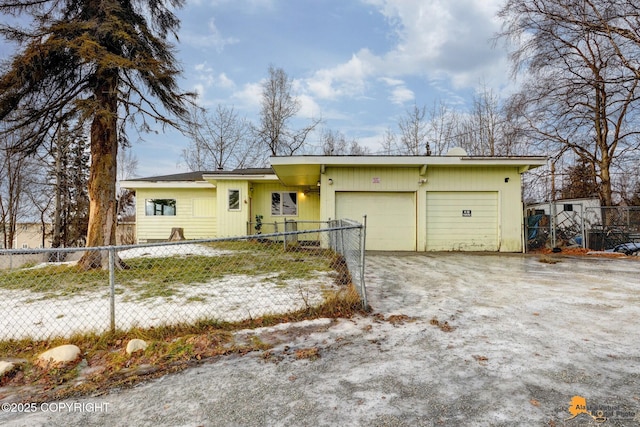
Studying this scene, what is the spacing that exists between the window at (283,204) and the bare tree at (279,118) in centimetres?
960

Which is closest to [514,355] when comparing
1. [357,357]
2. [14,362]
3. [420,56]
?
[357,357]

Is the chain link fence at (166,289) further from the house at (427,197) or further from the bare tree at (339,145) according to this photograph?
the bare tree at (339,145)

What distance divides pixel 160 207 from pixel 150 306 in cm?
1112

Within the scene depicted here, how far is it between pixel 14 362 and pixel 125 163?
26057 millimetres

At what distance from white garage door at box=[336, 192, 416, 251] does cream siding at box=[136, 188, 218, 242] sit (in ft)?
22.7

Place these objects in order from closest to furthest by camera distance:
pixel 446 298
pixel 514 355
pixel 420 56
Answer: pixel 514 355
pixel 446 298
pixel 420 56

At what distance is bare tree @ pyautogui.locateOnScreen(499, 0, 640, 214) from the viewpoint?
1163cm

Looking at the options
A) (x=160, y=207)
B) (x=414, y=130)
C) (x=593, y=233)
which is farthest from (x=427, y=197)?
(x=414, y=130)

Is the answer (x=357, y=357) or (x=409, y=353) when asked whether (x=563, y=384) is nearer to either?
(x=409, y=353)

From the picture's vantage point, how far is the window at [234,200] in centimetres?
1267

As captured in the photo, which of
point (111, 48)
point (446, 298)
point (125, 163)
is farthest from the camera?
point (125, 163)

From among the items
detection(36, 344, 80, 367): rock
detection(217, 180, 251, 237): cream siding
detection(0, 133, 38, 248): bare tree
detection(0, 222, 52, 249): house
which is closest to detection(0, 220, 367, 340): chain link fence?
detection(36, 344, 80, 367): rock

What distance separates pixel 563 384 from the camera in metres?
2.08

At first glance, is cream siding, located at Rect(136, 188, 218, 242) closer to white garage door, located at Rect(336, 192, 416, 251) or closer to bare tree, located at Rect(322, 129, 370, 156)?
white garage door, located at Rect(336, 192, 416, 251)
